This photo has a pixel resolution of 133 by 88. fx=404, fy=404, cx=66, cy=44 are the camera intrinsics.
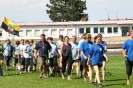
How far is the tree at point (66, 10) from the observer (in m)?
106

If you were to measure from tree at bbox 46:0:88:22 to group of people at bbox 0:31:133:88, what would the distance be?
8108cm

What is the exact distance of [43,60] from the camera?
19.6 m

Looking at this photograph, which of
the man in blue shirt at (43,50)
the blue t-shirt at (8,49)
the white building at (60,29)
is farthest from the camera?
the white building at (60,29)

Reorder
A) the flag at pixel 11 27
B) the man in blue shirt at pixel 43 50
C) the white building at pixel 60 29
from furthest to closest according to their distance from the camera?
1. the white building at pixel 60 29
2. the flag at pixel 11 27
3. the man in blue shirt at pixel 43 50

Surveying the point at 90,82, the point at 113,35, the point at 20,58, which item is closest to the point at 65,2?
the point at 113,35

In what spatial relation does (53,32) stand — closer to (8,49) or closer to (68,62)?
(8,49)

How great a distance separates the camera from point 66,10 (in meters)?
108

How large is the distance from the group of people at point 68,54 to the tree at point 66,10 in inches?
3192

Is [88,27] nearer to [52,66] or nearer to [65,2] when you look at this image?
[65,2]

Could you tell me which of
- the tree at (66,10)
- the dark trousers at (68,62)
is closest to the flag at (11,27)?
the dark trousers at (68,62)

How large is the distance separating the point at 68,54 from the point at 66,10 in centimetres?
9013

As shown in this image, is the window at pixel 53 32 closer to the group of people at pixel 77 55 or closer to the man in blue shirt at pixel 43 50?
the group of people at pixel 77 55

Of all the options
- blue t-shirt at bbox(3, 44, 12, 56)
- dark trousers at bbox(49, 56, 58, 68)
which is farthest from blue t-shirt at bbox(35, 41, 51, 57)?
blue t-shirt at bbox(3, 44, 12, 56)

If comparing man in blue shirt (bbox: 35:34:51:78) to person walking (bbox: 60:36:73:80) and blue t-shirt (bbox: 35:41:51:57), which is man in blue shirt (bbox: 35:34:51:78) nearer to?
blue t-shirt (bbox: 35:41:51:57)
